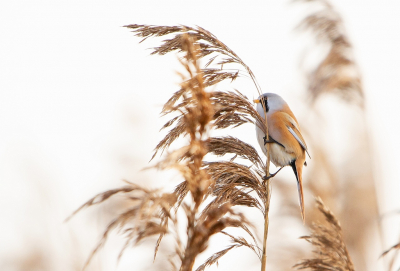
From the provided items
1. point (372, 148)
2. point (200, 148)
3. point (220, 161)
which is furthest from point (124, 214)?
point (372, 148)

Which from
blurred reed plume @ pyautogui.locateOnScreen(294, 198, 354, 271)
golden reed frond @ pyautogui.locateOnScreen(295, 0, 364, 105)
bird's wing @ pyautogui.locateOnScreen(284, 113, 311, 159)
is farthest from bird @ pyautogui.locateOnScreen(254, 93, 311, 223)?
golden reed frond @ pyautogui.locateOnScreen(295, 0, 364, 105)

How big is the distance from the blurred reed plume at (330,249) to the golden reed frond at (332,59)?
237cm

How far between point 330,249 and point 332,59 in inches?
106

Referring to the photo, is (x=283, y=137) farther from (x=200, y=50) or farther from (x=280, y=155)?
(x=200, y=50)

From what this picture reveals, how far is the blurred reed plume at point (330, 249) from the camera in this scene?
270 centimetres

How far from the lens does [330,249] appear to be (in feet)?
9.01

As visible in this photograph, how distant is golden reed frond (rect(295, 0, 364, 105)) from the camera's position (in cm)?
486

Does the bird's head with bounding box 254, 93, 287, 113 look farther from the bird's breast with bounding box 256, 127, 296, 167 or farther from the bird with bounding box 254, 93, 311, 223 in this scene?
the bird's breast with bounding box 256, 127, 296, 167

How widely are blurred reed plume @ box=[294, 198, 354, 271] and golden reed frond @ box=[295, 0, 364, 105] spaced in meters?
2.37

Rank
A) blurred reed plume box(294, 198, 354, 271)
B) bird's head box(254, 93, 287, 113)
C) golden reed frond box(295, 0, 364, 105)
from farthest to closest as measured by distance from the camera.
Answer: golden reed frond box(295, 0, 364, 105) < bird's head box(254, 93, 287, 113) < blurred reed plume box(294, 198, 354, 271)

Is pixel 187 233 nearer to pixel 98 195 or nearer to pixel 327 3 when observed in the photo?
pixel 98 195

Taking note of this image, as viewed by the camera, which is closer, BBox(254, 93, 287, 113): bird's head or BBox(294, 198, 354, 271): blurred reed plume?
BBox(294, 198, 354, 271): blurred reed plume

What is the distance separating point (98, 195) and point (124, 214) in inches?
5.2

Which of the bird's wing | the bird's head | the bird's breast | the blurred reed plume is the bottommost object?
the blurred reed plume
